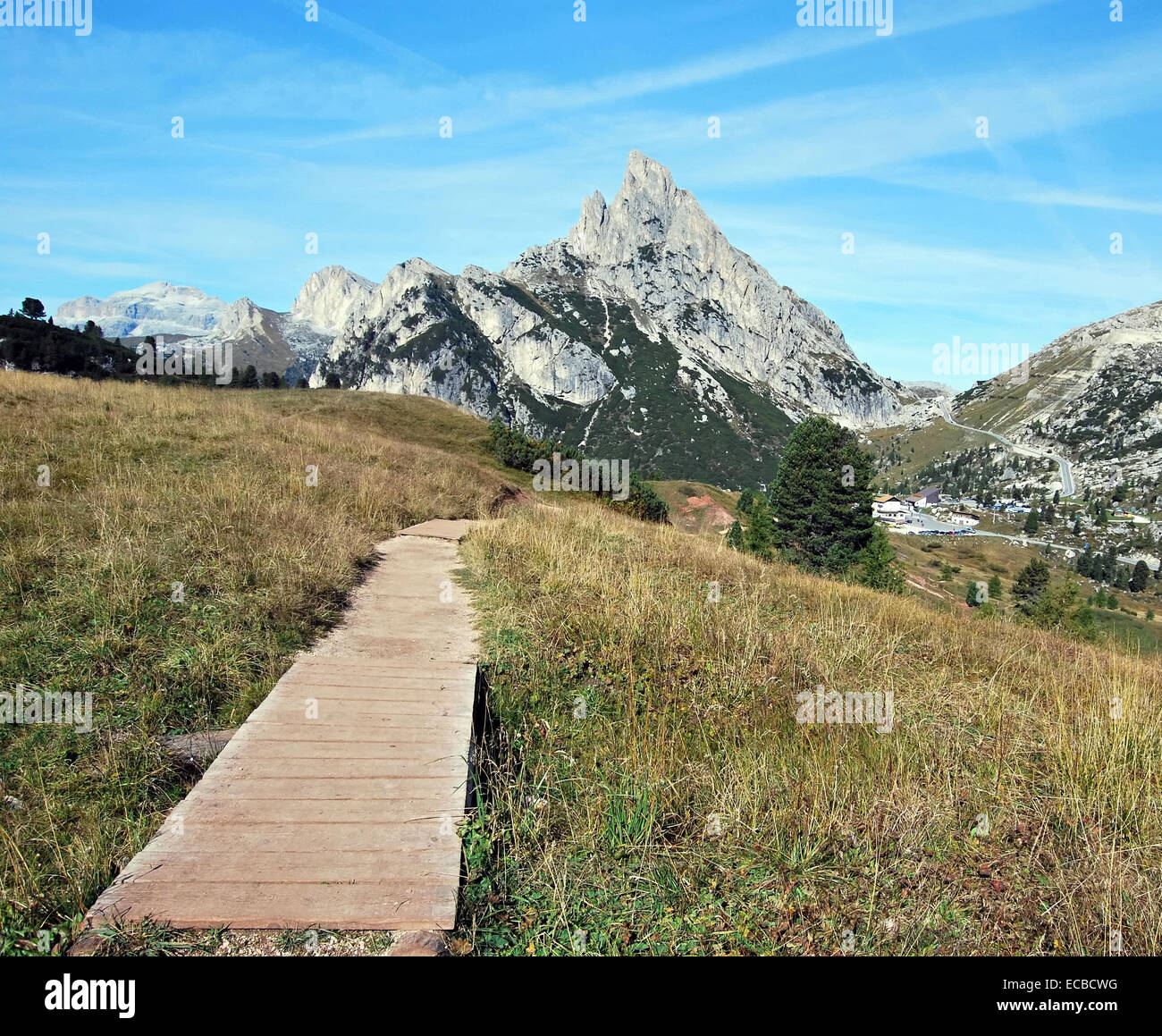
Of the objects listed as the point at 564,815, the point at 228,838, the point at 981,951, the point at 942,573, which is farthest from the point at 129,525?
the point at 942,573

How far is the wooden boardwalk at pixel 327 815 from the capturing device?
2.82m

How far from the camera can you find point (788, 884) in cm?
334

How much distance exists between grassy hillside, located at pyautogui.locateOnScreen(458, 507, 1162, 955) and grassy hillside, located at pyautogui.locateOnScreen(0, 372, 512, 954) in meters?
2.08

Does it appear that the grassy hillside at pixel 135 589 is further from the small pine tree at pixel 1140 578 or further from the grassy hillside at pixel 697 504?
the small pine tree at pixel 1140 578

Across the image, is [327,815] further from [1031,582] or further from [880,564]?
[1031,582]

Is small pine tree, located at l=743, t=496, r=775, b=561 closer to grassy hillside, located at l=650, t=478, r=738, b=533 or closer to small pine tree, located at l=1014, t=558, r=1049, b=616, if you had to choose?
grassy hillside, located at l=650, t=478, r=738, b=533

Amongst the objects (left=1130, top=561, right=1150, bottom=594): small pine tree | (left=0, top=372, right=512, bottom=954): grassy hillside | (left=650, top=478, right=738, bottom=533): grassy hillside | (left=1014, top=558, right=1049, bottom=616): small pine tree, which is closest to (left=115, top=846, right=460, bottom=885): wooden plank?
(left=0, top=372, right=512, bottom=954): grassy hillside

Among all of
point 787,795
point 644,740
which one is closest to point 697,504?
point 644,740

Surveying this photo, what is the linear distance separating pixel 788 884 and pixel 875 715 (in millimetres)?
2715

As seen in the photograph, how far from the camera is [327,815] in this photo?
346cm

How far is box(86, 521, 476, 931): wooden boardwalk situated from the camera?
2.82 meters

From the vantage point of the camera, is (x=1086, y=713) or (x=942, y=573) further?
(x=942, y=573)

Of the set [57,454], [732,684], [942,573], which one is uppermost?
[57,454]
